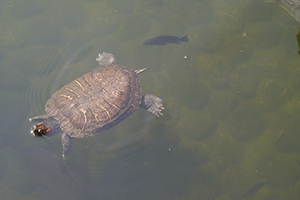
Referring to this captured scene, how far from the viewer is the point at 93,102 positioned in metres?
3.64

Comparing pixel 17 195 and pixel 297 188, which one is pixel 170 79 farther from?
pixel 17 195

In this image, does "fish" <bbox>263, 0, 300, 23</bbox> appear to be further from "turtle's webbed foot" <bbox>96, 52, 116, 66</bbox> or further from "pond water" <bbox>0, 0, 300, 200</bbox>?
"turtle's webbed foot" <bbox>96, 52, 116, 66</bbox>

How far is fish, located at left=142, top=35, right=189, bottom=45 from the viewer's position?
4.41m

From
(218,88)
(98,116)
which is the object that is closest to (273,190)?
(218,88)

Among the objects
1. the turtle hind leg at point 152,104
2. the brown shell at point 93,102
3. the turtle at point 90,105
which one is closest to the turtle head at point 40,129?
the turtle at point 90,105

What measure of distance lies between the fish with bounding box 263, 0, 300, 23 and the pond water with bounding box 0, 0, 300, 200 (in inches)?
4.4

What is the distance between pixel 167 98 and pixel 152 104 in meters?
0.35

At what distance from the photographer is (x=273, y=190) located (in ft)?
12.2

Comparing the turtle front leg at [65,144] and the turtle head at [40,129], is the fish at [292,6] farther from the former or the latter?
the turtle head at [40,129]

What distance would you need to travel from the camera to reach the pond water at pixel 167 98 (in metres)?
3.72

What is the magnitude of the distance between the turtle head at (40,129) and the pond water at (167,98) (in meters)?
0.24

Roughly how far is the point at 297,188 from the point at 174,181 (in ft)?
6.80

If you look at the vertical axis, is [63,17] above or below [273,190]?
above

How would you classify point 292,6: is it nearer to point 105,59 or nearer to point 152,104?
point 152,104
